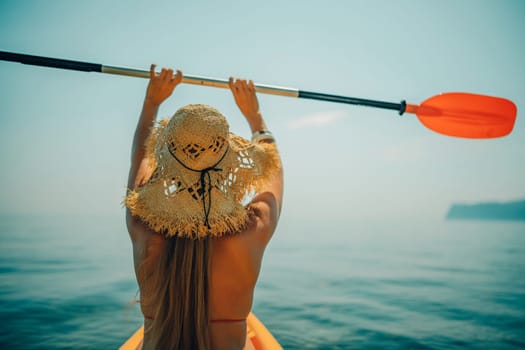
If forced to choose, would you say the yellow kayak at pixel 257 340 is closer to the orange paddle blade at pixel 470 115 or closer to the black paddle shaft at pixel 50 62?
the black paddle shaft at pixel 50 62

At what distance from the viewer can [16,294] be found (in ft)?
21.0

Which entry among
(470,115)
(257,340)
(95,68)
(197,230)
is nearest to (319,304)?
(257,340)

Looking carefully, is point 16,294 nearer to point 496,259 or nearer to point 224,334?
point 224,334

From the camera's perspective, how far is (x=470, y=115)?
386cm

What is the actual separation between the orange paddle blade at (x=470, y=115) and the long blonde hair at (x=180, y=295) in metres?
3.01

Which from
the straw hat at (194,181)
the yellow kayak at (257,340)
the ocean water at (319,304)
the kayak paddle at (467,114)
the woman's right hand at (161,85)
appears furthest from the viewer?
the ocean water at (319,304)

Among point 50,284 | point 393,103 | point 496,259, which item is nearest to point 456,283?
point 496,259

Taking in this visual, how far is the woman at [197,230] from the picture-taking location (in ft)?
5.01

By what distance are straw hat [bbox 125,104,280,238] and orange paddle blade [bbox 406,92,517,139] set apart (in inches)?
111

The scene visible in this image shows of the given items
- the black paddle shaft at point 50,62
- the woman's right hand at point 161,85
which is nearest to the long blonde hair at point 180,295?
→ the woman's right hand at point 161,85

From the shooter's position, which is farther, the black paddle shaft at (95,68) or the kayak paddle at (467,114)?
the kayak paddle at (467,114)

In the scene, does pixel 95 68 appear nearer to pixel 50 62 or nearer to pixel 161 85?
pixel 50 62

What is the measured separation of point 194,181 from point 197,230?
0.65 feet

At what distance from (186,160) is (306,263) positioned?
34.1 feet
